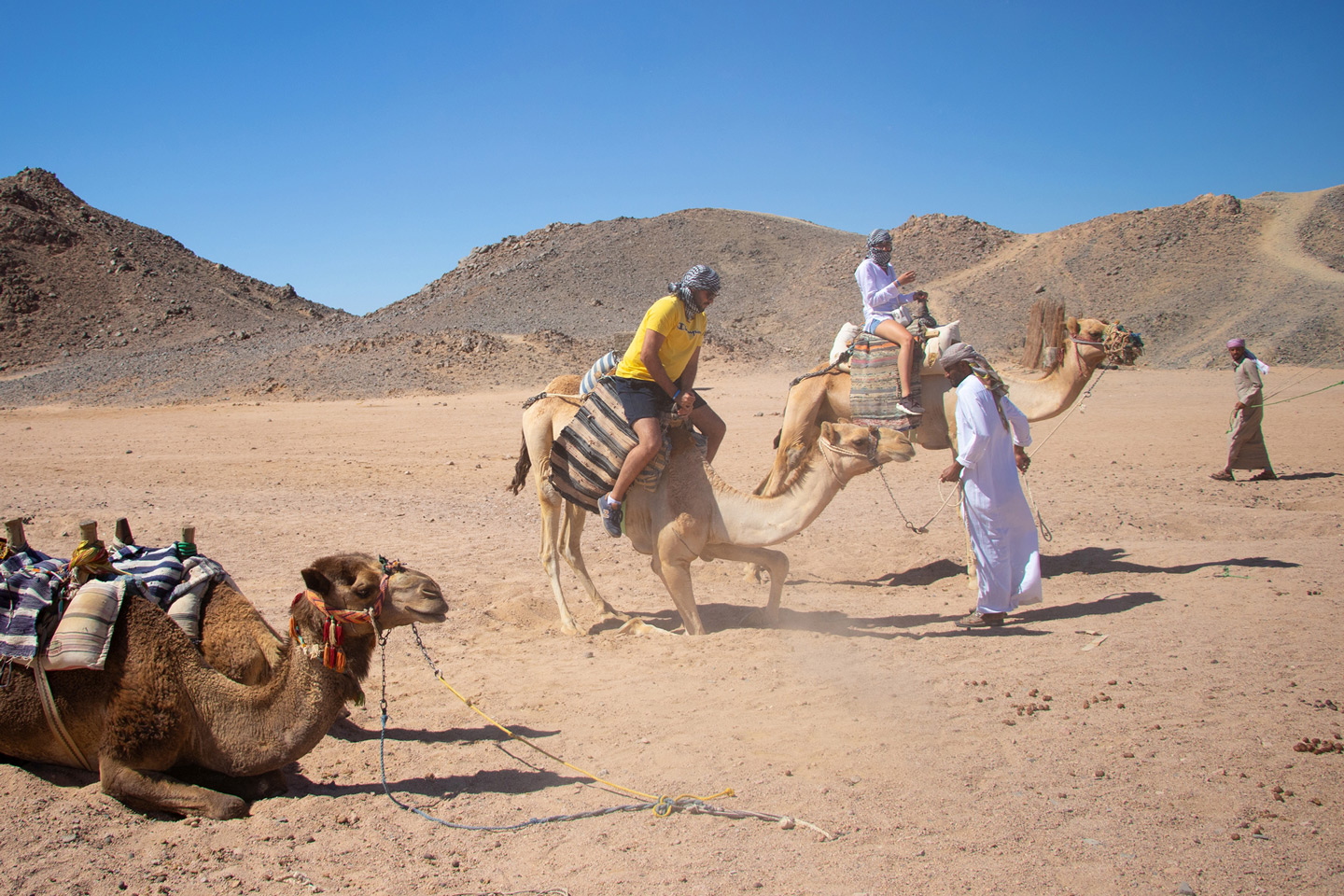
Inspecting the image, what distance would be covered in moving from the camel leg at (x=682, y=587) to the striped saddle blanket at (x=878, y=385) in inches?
109

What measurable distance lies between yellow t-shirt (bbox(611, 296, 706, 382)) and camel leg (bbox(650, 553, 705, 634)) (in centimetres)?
141

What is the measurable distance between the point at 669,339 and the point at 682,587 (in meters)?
1.86

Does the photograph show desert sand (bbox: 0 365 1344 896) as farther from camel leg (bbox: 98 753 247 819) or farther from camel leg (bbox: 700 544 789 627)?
camel leg (bbox: 700 544 789 627)

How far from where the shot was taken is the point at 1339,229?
42281 mm

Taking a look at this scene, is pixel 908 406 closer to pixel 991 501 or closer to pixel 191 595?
pixel 991 501

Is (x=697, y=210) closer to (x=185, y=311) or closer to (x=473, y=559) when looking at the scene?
(x=185, y=311)

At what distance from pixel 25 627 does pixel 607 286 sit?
5229cm

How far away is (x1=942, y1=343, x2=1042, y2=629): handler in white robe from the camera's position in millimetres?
6543

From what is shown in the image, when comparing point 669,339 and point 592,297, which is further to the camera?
point 592,297

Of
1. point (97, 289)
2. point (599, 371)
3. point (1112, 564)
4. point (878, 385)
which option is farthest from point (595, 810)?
point (97, 289)

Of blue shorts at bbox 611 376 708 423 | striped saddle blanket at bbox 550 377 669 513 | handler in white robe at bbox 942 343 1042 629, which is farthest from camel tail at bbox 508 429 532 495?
handler in white robe at bbox 942 343 1042 629

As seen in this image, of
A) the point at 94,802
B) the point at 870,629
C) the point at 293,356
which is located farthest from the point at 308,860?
the point at 293,356

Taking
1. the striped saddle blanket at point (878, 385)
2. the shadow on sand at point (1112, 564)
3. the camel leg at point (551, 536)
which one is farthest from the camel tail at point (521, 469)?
the shadow on sand at point (1112, 564)

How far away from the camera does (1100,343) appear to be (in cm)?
852
